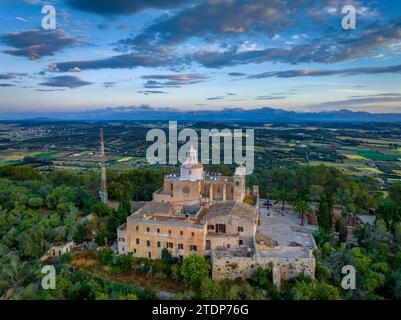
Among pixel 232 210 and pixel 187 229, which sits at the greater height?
pixel 232 210

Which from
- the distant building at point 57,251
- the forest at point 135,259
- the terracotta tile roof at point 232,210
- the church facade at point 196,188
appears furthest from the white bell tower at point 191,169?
the distant building at point 57,251

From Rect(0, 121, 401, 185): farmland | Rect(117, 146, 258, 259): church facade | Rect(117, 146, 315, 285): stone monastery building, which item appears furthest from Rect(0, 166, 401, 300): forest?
Rect(0, 121, 401, 185): farmland

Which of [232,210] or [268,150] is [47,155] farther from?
[232,210]

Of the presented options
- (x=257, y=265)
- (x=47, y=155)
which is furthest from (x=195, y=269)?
(x=47, y=155)

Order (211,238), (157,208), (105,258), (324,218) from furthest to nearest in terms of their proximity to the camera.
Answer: (324,218) < (157,208) < (105,258) < (211,238)

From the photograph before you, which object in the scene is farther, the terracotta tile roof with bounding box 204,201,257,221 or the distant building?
the distant building

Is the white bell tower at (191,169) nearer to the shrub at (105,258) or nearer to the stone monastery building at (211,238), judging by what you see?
the stone monastery building at (211,238)

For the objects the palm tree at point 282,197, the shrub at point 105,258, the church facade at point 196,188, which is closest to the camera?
the shrub at point 105,258

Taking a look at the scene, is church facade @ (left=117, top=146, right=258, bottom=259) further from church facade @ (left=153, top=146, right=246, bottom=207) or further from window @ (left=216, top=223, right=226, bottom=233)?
church facade @ (left=153, top=146, right=246, bottom=207)

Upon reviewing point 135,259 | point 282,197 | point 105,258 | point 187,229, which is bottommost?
point 135,259

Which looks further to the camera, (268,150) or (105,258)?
(268,150)
